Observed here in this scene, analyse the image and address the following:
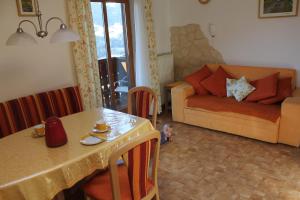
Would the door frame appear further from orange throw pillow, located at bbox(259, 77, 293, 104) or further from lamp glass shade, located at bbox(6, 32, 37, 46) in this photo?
orange throw pillow, located at bbox(259, 77, 293, 104)

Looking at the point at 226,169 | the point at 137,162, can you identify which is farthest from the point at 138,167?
the point at 226,169

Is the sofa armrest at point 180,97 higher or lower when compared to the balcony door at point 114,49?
lower

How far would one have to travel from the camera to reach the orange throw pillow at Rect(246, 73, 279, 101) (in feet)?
11.3

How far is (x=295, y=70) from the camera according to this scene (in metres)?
3.64

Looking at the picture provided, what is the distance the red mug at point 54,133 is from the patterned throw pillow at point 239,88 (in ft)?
8.56

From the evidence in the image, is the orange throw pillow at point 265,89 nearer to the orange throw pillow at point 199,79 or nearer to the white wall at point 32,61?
the orange throw pillow at point 199,79

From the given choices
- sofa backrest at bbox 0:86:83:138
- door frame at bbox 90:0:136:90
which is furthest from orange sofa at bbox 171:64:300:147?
sofa backrest at bbox 0:86:83:138

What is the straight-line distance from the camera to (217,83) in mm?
3996

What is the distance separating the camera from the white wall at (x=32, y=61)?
2.73 metres

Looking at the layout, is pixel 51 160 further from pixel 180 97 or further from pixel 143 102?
pixel 180 97

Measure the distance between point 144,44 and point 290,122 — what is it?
2367 mm

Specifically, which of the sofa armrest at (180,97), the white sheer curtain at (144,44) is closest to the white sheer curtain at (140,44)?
the white sheer curtain at (144,44)

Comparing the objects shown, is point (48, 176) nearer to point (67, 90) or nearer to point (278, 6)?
point (67, 90)

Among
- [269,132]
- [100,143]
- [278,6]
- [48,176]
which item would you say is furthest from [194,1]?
[48,176]
